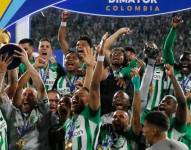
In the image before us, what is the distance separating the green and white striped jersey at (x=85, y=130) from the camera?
15.2ft

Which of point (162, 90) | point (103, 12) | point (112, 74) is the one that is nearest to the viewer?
point (112, 74)

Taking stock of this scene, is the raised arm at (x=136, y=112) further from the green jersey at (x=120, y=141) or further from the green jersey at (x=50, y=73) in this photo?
the green jersey at (x=50, y=73)

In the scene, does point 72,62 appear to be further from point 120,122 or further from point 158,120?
point 158,120

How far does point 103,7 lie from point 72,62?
1.48 meters

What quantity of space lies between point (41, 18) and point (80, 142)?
11.7 metres

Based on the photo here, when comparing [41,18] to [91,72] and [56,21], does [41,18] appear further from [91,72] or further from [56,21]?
[91,72]

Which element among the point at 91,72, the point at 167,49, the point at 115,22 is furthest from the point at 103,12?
the point at 115,22

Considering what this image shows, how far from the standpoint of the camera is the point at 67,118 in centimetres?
490

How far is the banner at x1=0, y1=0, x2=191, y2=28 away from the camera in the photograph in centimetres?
669

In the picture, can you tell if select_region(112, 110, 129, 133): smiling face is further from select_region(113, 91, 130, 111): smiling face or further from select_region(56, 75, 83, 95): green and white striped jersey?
select_region(56, 75, 83, 95): green and white striped jersey

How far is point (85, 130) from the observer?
15.2 feet

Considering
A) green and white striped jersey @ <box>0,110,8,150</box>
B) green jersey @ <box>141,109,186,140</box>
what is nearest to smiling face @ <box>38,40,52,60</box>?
green and white striped jersey @ <box>0,110,8,150</box>

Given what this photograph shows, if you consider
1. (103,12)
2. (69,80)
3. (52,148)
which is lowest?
(52,148)

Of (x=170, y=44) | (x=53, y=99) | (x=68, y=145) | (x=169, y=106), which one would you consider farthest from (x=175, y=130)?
(x=170, y=44)
